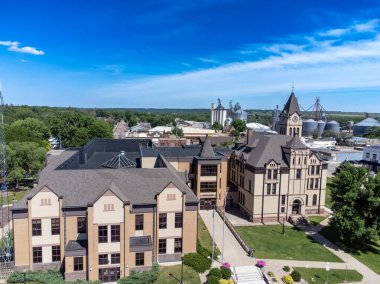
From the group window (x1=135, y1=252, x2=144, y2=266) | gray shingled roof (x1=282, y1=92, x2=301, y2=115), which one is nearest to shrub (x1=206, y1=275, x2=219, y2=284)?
window (x1=135, y1=252, x2=144, y2=266)

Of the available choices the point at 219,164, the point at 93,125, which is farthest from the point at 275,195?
the point at 93,125

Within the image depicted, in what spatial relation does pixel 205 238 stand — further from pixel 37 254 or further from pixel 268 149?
pixel 37 254

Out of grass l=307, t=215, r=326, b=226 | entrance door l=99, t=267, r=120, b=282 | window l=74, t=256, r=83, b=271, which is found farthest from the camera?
grass l=307, t=215, r=326, b=226

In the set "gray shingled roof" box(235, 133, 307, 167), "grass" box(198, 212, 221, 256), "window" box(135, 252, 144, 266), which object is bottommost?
"grass" box(198, 212, 221, 256)

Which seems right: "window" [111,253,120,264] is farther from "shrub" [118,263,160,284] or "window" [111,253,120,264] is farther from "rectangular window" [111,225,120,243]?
"shrub" [118,263,160,284]

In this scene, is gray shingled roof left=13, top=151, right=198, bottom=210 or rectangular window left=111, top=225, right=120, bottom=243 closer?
rectangular window left=111, top=225, right=120, bottom=243

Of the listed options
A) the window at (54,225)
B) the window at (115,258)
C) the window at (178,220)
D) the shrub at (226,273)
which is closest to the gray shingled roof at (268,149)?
the window at (178,220)

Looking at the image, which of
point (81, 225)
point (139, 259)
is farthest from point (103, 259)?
point (81, 225)
